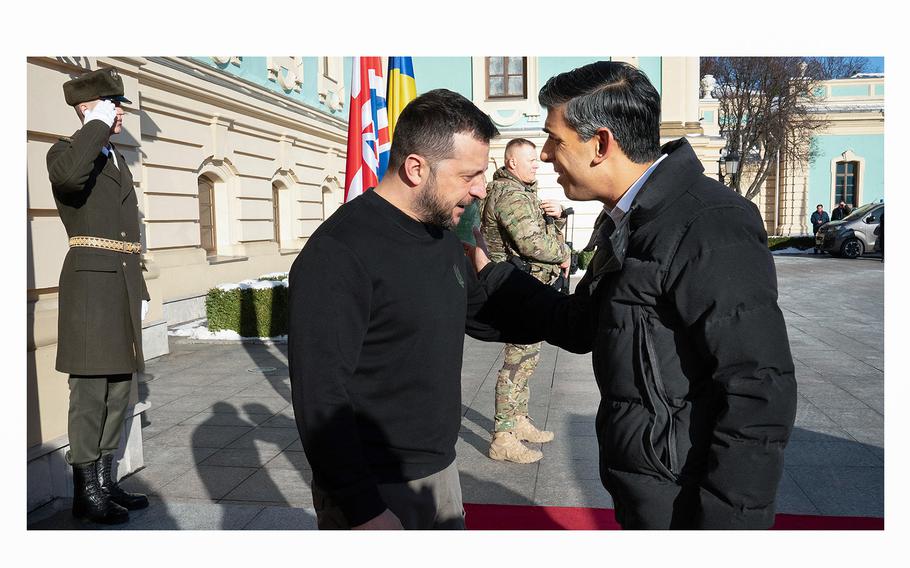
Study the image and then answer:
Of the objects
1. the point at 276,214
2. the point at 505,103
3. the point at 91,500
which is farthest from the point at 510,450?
the point at 505,103

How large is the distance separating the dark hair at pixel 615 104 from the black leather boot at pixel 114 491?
10.7 feet

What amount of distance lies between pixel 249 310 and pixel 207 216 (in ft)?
10.4

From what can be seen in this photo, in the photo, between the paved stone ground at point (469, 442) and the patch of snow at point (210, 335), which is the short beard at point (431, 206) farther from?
the patch of snow at point (210, 335)

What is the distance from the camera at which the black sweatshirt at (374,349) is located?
1801 mm

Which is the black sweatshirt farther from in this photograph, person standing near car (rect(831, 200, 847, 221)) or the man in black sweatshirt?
person standing near car (rect(831, 200, 847, 221))

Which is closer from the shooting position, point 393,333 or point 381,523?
point 381,523

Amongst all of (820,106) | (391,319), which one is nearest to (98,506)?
(391,319)

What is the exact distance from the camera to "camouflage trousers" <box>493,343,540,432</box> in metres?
4.84

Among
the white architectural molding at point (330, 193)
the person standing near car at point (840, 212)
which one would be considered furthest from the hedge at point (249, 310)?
the person standing near car at point (840, 212)

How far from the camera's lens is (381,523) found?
1802 mm

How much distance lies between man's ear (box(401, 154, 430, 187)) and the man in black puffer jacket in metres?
0.38

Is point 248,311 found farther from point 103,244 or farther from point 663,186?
point 663,186

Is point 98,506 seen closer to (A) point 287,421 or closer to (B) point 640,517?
(A) point 287,421

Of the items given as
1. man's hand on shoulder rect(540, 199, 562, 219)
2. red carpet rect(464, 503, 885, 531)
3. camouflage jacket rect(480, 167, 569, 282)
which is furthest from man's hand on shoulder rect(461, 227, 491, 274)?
man's hand on shoulder rect(540, 199, 562, 219)
